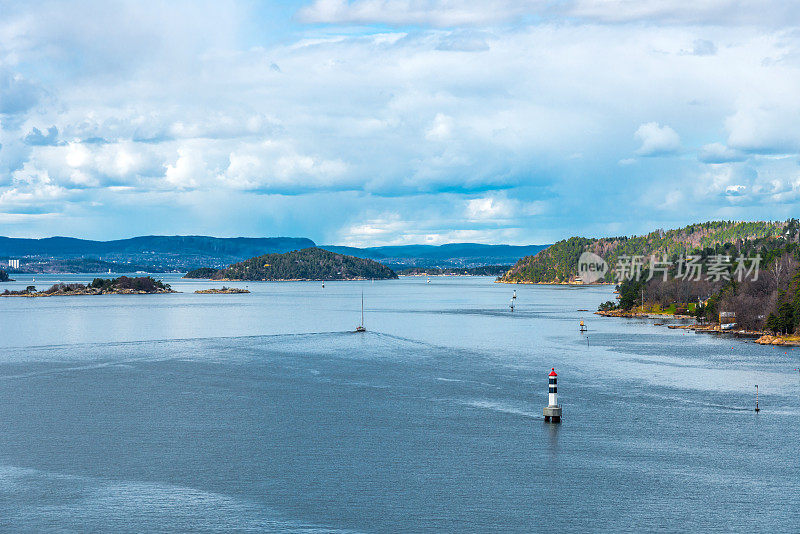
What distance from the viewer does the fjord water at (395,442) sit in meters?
26.8

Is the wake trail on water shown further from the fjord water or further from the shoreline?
the shoreline

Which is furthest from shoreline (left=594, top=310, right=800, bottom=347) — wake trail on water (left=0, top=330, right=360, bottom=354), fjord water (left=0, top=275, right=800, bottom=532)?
wake trail on water (left=0, top=330, right=360, bottom=354)

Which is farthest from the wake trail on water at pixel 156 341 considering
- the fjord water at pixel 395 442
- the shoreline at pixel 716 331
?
the shoreline at pixel 716 331

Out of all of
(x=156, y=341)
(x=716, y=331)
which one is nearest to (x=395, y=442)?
(x=156, y=341)

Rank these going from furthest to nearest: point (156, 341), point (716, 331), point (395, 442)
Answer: point (716, 331) < point (156, 341) < point (395, 442)

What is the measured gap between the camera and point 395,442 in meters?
37.6

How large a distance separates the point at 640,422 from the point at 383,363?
3386 cm

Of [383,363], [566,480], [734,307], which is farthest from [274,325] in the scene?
[566,480]

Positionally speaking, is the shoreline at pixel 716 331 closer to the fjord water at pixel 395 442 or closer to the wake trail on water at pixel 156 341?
the fjord water at pixel 395 442

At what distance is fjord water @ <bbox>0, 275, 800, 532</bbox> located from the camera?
26.8m

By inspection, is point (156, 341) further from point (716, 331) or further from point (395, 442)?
point (716, 331)

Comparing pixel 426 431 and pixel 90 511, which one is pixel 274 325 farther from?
pixel 90 511

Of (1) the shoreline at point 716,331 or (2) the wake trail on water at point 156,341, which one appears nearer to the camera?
(2) the wake trail on water at point 156,341

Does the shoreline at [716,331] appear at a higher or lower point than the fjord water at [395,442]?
higher
